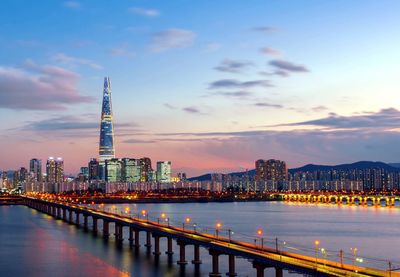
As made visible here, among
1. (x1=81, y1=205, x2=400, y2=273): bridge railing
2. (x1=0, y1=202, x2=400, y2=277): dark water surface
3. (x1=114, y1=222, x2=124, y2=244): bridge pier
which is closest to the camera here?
(x1=81, y1=205, x2=400, y2=273): bridge railing

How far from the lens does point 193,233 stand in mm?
60688

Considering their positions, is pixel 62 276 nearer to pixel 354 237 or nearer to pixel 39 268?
pixel 39 268

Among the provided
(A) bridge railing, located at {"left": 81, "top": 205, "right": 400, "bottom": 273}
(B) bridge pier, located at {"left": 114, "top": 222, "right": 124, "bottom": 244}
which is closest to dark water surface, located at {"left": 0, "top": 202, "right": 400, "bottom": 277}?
(B) bridge pier, located at {"left": 114, "top": 222, "right": 124, "bottom": 244}

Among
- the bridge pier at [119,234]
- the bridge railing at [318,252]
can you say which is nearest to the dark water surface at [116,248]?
the bridge pier at [119,234]

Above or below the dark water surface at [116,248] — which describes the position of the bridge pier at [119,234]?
above

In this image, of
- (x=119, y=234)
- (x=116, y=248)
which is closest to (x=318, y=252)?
(x=116, y=248)

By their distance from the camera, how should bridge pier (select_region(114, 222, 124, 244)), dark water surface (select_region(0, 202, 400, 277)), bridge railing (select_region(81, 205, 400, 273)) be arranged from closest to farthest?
1. bridge railing (select_region(81, 205, 400, 273))
2. dark water surface (select_region(0, 202, 400, 277))
3. bridge pier (select_region(114, 222, 124, 244))

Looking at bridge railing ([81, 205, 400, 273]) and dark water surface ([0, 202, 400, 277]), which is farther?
dark water surface ([0, 202, 400, 277])

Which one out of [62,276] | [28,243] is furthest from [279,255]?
[28,243]

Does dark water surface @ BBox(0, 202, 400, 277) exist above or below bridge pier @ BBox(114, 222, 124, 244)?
below

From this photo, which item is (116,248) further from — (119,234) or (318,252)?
(318,252)

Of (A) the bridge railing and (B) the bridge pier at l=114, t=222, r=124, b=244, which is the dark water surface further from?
(A) the bridge railing

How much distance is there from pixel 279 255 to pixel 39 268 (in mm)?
31823

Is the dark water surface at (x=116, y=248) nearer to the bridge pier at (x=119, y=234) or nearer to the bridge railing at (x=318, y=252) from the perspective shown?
the bridge pier at (x=119, y=234)
